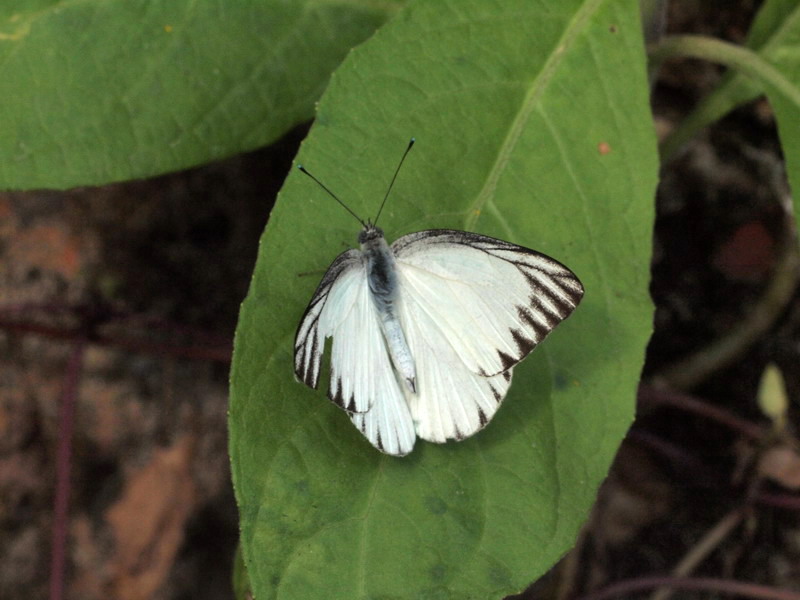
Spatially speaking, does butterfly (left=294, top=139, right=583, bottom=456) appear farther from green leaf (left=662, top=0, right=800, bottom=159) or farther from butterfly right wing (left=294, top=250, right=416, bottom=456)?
green leaf (left=662, top=0, right=800, bottom=159)

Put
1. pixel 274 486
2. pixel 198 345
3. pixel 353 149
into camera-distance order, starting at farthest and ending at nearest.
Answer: pixel 198 345, pixel 353 149, pixel 274 486

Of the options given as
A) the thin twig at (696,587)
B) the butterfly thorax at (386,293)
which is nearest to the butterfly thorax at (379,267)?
the butterfly thorax at (386,293)

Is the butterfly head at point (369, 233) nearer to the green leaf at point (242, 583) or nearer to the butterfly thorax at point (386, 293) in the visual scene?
the butterfly thorax at point (386, 293)

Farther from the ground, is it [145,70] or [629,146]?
[145,70]

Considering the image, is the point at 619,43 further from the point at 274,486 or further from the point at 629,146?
the point at 274,486

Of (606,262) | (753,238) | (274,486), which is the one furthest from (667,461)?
(274,486)

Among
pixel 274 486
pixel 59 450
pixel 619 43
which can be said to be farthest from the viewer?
pixel 59 450

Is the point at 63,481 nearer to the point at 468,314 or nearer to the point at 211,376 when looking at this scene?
the point at 211,376

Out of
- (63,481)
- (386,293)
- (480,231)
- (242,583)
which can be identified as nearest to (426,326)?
(386,293)
